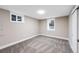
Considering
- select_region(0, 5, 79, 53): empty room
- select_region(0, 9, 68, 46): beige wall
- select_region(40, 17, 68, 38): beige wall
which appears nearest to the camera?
select_region(0, 5, 79, 53): empty room

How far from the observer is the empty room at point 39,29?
2.43 m

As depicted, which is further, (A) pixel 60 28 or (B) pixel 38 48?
(A) pixel 60 28

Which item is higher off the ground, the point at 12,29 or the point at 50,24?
the point at 50,24

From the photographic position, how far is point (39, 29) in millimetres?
6648

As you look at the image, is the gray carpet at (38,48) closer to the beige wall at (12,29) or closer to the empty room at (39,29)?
the empty room at (39,29)

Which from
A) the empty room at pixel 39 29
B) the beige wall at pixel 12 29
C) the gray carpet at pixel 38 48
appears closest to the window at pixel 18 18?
the empty room at pixel 39 29

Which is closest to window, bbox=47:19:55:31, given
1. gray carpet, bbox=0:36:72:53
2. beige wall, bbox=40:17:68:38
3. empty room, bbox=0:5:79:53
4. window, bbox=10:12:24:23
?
empty room, bbox=0:5:79:53

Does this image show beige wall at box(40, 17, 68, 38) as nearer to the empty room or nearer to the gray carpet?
the empty room

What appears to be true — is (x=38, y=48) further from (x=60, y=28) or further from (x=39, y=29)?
(x=39, y=29)

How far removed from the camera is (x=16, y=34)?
11.5 feet

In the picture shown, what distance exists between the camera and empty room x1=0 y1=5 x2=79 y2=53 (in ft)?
Result: 7.98

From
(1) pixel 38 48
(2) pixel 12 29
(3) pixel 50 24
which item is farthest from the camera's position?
(3) pixel 50 24

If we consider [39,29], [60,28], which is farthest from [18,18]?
[60,28]
